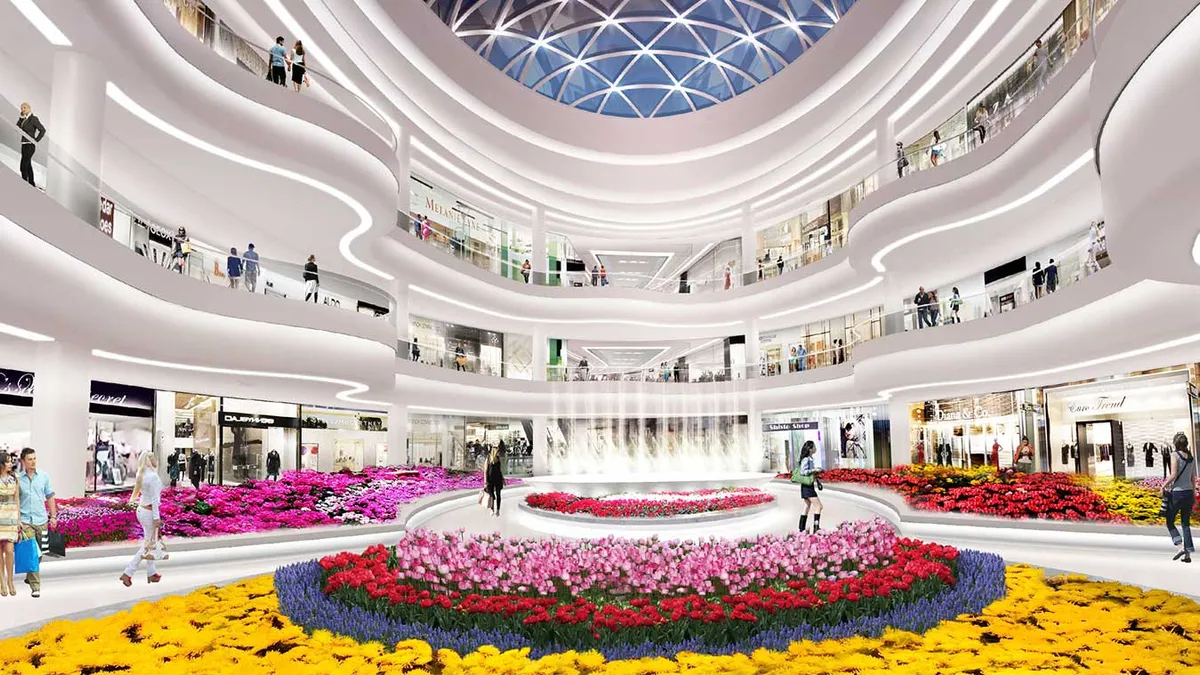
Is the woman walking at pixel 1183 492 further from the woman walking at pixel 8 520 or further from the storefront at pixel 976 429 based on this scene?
the woman walking at pixel 8 520

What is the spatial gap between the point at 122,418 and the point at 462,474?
45.4 feet

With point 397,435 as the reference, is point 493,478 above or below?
below

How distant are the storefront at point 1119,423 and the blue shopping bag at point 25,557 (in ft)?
82.3

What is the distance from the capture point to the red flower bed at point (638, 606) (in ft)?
21.4

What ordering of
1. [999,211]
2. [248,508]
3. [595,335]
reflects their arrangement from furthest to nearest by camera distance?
[595,335], [999,211], [248,508]

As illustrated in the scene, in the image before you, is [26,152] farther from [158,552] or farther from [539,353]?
[539,353]

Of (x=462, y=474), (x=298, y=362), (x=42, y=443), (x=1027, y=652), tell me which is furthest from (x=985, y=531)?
(x=462, y=474)

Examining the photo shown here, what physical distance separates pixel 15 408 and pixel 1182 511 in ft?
78.4

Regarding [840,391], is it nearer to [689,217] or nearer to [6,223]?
[689,217]

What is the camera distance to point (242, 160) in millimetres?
17500

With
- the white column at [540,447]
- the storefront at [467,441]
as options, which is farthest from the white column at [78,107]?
the white column at [540,447]

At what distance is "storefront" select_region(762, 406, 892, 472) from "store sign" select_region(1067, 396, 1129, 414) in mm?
9265

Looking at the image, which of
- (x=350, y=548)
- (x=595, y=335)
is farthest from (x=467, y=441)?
(x=350, y=548)

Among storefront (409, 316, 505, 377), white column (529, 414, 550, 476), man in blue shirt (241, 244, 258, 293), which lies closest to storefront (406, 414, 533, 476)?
white column (529, 414, 550, 476)
